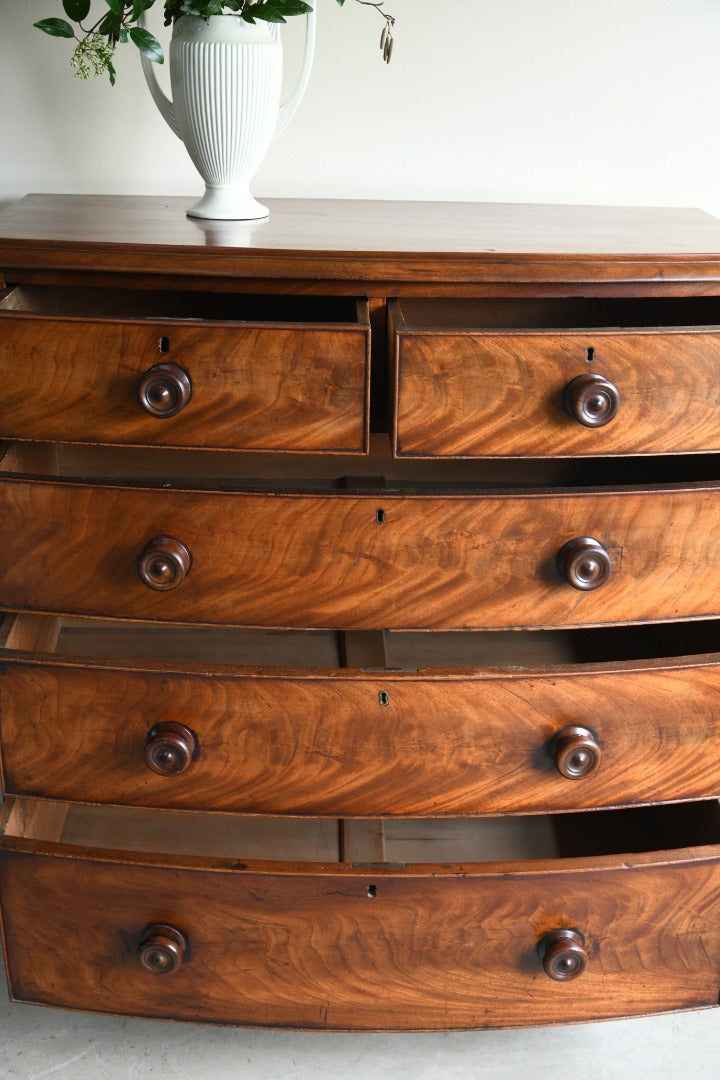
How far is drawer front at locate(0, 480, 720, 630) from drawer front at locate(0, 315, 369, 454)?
7 centimetres

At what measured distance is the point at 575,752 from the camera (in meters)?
1.20

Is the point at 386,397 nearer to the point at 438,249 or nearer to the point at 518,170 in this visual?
the point at 438,249

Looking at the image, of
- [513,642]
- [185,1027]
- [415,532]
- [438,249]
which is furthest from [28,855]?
[438,249]

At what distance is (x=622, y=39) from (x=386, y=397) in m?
0.76

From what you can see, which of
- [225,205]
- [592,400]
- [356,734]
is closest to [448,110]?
[225,205]

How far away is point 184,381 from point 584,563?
0.46 metres

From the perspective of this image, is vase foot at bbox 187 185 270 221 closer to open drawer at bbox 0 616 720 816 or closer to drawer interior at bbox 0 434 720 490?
drawer interior at bbox 0 434 720 490

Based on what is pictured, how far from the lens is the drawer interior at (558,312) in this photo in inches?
48.8

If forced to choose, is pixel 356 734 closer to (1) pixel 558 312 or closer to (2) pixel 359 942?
(2) pixel 359 942

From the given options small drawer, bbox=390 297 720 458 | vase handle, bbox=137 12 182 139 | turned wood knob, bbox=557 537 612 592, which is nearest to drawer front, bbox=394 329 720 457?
small drawer, bbox=390 297 720 458

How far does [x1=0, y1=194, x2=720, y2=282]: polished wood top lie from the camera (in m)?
1.05

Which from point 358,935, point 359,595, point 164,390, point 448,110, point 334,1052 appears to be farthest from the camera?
point 448,110

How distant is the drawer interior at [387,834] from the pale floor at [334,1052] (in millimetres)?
249

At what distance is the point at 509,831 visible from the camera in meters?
1.49
